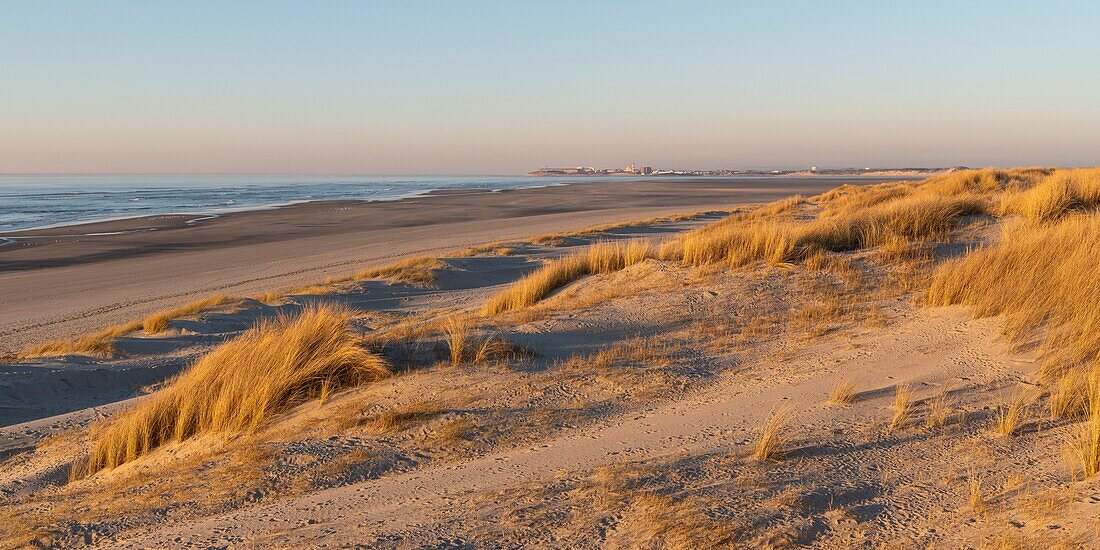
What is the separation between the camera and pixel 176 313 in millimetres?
13547

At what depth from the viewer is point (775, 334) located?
7812 millimetres

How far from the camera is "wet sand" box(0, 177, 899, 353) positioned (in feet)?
54.3

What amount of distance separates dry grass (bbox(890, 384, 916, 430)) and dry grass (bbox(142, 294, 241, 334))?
11.1 m

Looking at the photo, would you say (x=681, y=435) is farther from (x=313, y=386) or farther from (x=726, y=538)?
(x=313, y=386)

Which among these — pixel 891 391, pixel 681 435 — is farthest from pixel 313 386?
pixel 891 391

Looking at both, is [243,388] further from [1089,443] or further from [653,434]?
[1089,443]

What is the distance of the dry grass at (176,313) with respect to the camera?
12.5 m

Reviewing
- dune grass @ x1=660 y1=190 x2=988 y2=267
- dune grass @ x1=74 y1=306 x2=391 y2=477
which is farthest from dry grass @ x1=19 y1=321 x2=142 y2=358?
dune grass @ x1=660 y1=190 x2=988 y2=267

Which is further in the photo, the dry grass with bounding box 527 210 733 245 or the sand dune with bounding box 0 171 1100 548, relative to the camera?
the dry grass with bounding box 527 210 733 245

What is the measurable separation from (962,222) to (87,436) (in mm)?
13074

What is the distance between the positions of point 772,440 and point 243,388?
4.42 metres

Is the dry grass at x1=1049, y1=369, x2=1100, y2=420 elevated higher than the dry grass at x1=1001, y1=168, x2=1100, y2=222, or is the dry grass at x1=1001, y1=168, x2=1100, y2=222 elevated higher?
the dry grass at x1=1001, y1=168, x2=1100, y2=222

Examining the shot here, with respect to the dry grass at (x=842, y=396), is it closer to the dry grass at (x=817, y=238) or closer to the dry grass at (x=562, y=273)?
the dry grass at (x=817, y=238)

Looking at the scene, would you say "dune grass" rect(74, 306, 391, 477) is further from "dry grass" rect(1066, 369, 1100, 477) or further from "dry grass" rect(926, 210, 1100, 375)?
"dry grass" rect(926, 210, 1100, 375)
